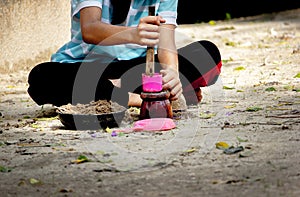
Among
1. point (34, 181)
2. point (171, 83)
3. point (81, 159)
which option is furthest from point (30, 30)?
point (34, 181)

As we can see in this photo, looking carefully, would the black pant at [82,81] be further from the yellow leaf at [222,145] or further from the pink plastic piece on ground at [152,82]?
the yellow leaf at [222,145]

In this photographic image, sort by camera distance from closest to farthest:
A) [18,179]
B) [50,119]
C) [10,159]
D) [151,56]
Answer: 1. [18,179]
2. [10,159]
3. [151,56]
4. [50,119]

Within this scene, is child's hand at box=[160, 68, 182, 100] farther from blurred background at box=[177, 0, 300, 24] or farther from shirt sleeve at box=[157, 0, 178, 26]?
blurred background at box=[177, 0, 300, 24]

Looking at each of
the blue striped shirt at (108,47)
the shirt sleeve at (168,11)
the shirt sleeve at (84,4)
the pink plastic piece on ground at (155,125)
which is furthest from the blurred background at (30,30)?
the pink plastic piece on ground at (155,125)

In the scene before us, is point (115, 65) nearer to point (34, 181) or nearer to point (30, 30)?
point (34, 181)

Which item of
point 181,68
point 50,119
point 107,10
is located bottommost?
point 50,119

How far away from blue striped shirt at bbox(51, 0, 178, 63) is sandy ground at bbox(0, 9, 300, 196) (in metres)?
0.35

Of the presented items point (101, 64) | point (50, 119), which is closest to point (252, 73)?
point (101, 64)

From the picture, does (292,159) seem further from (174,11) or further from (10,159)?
(174,11)

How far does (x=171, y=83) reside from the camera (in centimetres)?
332

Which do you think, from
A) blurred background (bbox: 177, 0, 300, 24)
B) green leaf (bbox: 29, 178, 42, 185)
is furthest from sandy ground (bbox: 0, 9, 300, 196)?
blurred background (bbox: 177, 0, 300, 24)

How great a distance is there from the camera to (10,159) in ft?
9.14

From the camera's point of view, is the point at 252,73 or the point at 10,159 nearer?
the point at 10,159

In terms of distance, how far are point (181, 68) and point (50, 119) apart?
0.79m
